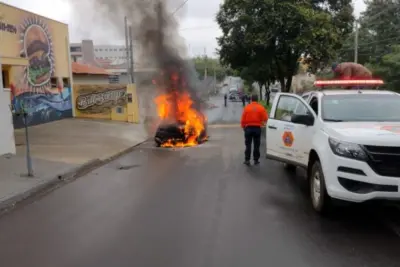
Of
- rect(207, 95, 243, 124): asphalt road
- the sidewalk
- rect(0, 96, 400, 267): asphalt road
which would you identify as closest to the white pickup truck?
rect(0, 96, 400, 267): asphalt road

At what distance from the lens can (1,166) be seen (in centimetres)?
966

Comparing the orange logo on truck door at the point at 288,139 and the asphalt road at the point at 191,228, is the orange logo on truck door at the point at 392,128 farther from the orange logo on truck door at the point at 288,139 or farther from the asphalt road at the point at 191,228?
the orange logo on truck door at the point at 288,139

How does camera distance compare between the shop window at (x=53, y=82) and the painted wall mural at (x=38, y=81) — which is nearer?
the painted wall mural at (x=38, y=81)

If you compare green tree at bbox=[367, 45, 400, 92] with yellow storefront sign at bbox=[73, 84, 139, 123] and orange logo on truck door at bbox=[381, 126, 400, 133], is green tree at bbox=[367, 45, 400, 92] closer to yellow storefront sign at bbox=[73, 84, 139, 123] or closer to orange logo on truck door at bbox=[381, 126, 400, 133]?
yellow storefront sign at bbox=[73, 84, 139, 123]

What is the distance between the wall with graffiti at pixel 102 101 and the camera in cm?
2364

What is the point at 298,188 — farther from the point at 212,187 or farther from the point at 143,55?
the point at 143,55

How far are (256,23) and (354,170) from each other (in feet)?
55.0

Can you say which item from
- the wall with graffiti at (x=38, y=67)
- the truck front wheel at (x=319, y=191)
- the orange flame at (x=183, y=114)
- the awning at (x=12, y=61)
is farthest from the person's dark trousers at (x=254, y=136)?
the wall with graffiti at (x=38, y=67)

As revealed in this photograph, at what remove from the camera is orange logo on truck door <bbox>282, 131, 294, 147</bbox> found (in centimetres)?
728

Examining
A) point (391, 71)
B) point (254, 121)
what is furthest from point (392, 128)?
point (391, 71)

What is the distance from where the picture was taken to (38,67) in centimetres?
2038

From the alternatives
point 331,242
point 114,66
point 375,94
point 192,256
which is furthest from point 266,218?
point 114,66

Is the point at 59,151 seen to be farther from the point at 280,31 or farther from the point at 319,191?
the point at 280,31

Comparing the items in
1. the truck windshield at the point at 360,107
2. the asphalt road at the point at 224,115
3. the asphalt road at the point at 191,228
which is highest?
the truck windshield at the point at 360,107
